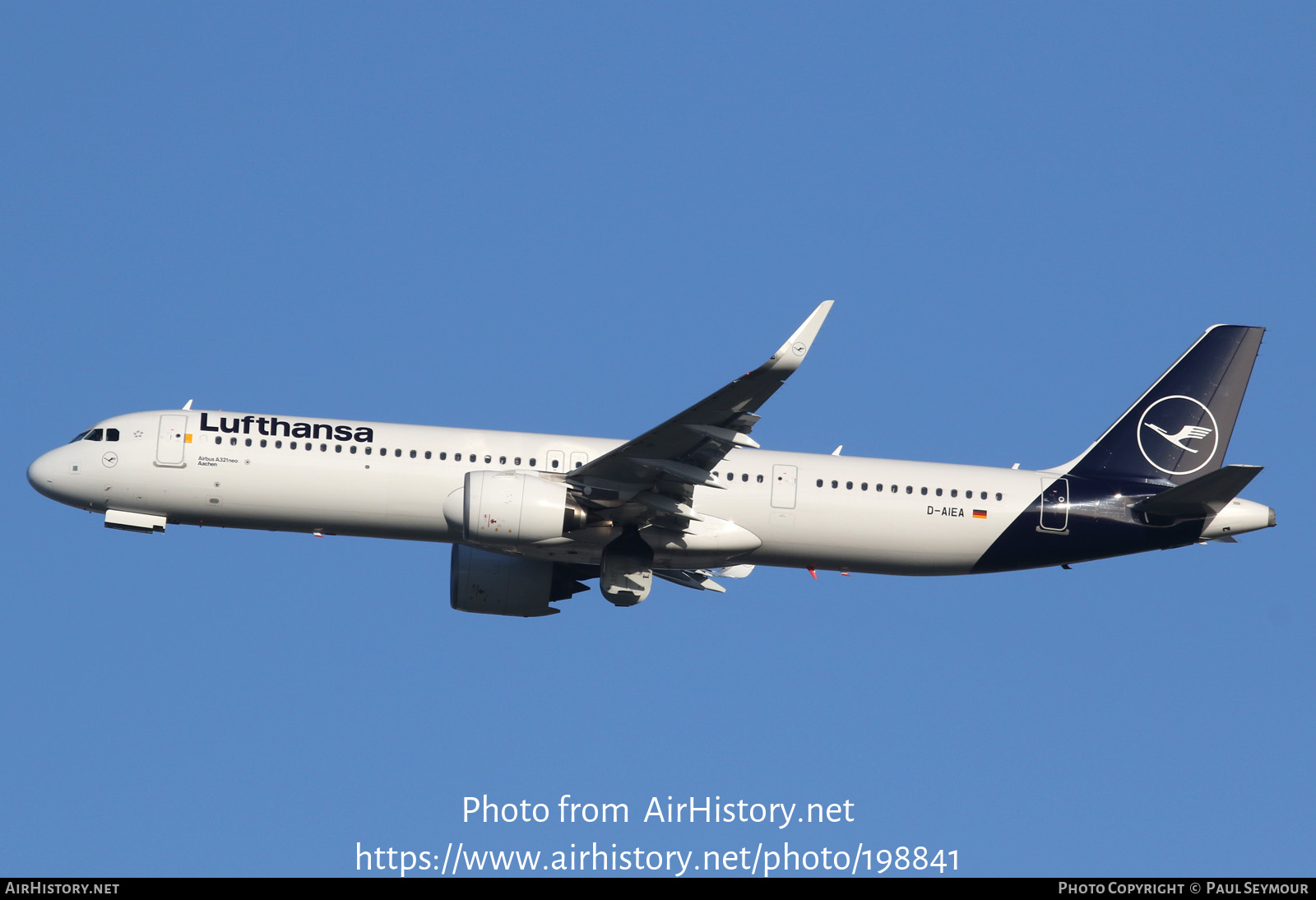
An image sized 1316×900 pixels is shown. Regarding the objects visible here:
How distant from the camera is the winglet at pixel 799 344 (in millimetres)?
32219

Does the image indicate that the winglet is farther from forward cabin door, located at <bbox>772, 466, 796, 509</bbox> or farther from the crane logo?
the crane logo

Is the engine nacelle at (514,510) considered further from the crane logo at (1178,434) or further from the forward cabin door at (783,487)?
the crane logo at (1178,434)

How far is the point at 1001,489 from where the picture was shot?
39.8 m

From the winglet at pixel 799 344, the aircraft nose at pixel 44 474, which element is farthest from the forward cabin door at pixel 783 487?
the aircraft nose at pixel 44 474

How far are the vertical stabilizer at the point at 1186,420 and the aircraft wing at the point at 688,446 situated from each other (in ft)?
37.6

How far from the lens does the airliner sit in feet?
124

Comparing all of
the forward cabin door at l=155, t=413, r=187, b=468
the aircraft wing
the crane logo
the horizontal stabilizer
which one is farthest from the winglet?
the forward cabin door at l=155, t=413, r=187, b=468

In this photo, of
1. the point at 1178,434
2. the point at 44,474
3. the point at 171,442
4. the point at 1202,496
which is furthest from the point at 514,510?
the point at 1178,434

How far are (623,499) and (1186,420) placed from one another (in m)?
16.6

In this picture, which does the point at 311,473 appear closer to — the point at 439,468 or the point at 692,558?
the point at 439,468

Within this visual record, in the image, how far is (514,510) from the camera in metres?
36.3

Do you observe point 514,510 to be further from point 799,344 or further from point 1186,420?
point 1186,420

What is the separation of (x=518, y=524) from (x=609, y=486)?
2.49 metres
